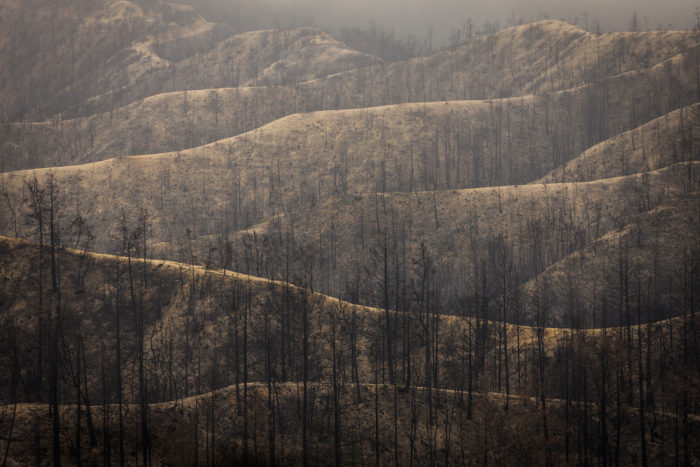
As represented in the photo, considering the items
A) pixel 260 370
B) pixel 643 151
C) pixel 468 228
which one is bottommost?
pixel 260 370

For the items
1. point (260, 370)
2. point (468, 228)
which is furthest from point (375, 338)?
point (468, 228)

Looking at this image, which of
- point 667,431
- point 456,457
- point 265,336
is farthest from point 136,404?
point 667,431

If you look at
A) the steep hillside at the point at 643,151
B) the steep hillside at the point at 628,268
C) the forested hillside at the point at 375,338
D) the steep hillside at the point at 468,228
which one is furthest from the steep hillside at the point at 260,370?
the steep hillside at the point at 643,151

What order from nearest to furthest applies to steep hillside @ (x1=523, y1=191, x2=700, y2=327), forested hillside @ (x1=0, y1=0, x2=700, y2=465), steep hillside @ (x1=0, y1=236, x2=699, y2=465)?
steep hillside @ (x1=0, y1=236, x2=699, y2=465)
forested hillside @ (x1=0, y1=0, x2=700, y2=465)
steep hillside @ (x1=523, y1=191, x2=700, y2=327)

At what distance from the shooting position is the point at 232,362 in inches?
3378

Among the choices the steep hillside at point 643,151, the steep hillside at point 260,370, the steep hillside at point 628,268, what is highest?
the steep hillside at point 643,151

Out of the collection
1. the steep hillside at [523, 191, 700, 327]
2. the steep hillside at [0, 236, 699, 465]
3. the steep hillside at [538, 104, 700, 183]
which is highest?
the steep hillside at [538, 104, 700, 183]

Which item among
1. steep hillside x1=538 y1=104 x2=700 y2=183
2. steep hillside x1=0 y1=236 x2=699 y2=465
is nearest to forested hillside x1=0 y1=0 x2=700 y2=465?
steep hillside x1=0 y1=236 x2=699 y2=465

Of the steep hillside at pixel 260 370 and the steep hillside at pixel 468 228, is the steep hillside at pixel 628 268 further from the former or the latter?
the steep hillside at pixel 260 370

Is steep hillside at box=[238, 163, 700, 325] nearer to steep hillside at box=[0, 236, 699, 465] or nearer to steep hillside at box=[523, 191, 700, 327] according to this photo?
steep hillside at box=[523, 191, 700, 327]

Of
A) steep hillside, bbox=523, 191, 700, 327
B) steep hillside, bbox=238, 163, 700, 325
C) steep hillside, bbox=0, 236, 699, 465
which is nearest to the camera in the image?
steep hillside, bbox=0, 236, 699, 465

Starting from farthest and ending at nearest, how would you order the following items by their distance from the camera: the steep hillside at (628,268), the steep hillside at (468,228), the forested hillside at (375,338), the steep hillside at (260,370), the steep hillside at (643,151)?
the steep hillside at (643,151) → the steep hillside at (468,228) → the steep hillside at (628,268) → the forested hillside at (375,338) → the steep hillside at (260,370)

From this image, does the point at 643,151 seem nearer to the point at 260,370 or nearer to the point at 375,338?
the point at 375,338

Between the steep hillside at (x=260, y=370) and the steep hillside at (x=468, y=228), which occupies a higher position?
the steep hillside at (x=468, y=228)
